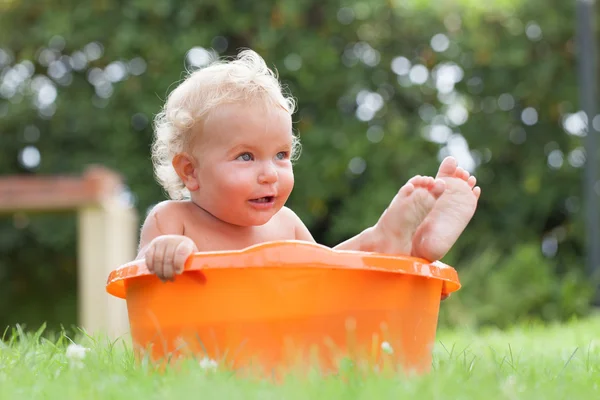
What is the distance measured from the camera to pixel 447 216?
7.38 feet

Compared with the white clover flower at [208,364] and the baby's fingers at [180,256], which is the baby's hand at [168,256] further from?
the white clover flower at [208,364]

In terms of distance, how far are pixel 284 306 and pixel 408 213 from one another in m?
0.54

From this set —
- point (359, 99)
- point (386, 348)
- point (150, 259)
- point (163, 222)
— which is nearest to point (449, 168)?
point (386, 348)

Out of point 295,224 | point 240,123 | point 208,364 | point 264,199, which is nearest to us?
point 208,364

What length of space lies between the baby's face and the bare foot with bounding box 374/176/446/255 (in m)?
0.29

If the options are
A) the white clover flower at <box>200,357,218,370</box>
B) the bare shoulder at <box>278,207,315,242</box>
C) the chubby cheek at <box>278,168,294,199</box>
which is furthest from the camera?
the bare shoulder at <box>278,207,315,242</box>

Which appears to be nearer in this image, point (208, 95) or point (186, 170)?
point (208, 95)

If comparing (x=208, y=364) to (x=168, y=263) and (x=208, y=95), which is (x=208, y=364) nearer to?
(x=168, y=263)

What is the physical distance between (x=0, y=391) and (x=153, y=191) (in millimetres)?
5500

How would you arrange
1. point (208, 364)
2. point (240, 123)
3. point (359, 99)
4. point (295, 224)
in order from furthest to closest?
point (359, 99) → point (295, 224) → point (240, 123) → point (208, 364)

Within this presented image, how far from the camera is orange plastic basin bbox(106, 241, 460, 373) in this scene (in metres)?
1.86

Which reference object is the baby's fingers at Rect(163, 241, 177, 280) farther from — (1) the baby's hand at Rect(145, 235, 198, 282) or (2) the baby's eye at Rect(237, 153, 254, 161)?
(2) the baby's eye at Rect(237, 153, 254, 161)

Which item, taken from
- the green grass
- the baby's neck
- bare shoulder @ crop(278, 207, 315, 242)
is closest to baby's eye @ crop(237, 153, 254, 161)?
the baby's neck

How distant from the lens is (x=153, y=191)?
712cm
